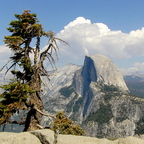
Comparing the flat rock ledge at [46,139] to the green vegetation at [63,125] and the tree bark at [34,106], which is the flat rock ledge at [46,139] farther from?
the tree bark at [34,106]

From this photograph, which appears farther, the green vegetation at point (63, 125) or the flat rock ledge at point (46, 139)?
the green vegetation at point (63, 125)

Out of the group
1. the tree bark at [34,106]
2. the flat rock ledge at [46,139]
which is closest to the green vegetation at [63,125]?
the tree bark at [34,106]

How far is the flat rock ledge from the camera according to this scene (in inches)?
473

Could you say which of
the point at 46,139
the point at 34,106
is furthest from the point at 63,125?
the point at 46,139

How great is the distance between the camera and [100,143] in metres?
12.4

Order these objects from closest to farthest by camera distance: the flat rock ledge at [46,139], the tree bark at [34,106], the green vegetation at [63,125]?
the flat rock ledge at [46,139], the green vegetation at [63,125], the tree bark at [34,106]

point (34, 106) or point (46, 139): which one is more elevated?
point (34, 106)

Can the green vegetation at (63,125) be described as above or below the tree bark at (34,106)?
below

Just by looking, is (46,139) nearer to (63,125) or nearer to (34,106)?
(34,106)

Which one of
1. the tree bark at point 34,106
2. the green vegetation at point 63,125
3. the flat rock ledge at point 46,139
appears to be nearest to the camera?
the flat rock ledge at point 46,139

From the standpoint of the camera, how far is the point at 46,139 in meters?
12.9

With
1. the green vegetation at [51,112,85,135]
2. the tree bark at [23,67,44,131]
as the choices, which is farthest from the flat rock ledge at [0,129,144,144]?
the tree bark at [23,67,44,131]

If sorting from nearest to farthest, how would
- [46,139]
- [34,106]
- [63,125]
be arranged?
[46,139] < [34,106] < [63,125]

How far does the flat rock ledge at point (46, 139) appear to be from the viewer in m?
12.0
